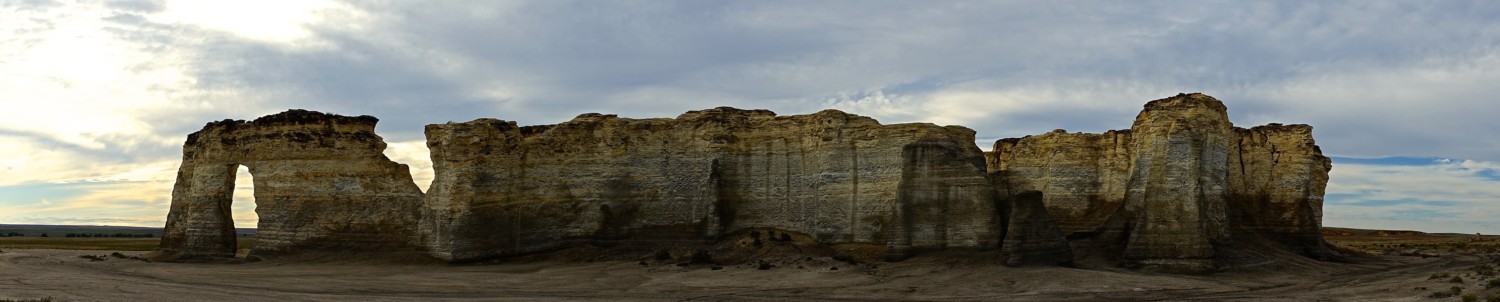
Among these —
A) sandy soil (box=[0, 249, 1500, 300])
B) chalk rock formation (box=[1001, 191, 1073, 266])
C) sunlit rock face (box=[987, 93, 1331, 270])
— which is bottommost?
sandy soil (box=[0, 249, 1500, 300])

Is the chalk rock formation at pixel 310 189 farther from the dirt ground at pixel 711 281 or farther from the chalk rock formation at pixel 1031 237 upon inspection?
the chalk rock formation at pixel 1031 237

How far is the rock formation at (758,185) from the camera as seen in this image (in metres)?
27.0

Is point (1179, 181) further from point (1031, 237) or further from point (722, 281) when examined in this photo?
point (722, 281)

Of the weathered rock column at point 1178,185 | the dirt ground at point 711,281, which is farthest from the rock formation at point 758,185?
the dirt ground at point 711,281

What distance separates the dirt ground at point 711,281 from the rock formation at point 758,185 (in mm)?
1373

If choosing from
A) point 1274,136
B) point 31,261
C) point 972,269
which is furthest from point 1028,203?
point 31,261

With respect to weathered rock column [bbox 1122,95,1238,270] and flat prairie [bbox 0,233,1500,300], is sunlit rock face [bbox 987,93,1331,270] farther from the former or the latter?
flat prairie [bbox 0,233,1500,300]

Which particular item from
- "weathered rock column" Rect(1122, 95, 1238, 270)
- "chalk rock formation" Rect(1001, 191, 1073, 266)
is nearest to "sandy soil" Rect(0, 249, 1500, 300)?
"chalk rock formation" Rect(1001, 191, 1073, 266)

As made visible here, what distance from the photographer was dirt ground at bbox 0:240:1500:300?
68.9ft

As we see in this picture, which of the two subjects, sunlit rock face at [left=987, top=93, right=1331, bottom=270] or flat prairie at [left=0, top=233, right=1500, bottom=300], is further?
sunlit rock face at [left=987, top=93, right=1331, bottom=270]

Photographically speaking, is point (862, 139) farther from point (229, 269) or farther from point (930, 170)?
point (229, 269)

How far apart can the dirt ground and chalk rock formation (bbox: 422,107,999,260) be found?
149 cm

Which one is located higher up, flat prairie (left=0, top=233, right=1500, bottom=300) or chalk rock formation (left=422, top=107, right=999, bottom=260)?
chalk rock formation (left=422, top=107, right=999, bottom=260)

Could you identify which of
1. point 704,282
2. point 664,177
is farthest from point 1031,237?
point 664,177
